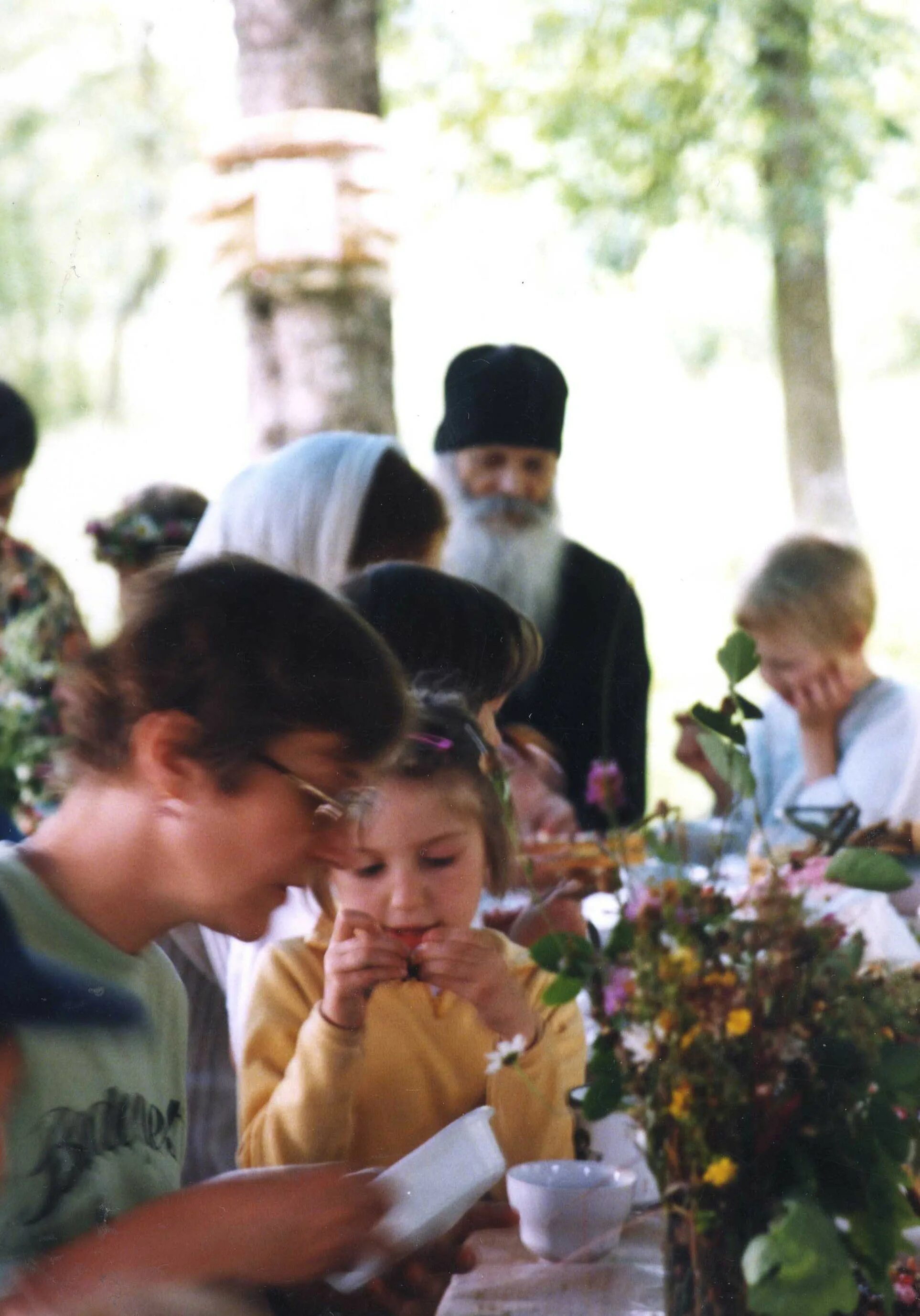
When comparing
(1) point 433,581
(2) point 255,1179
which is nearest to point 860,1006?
(2) point 255,1179

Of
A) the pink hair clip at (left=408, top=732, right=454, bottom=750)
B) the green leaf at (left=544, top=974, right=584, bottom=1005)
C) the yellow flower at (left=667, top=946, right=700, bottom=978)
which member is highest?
the pink hair clip at (left=408, top=732, right=454, bottom=750)

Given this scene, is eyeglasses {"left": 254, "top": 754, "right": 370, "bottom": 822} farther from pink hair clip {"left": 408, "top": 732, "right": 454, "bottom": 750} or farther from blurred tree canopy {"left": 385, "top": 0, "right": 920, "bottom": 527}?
blurred tree canopy {"left": 385, "top": 0, "right": 920, "bottom": 527}

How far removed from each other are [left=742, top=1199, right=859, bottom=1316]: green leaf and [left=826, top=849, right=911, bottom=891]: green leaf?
0.18 m

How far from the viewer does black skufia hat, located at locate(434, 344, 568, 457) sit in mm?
2184

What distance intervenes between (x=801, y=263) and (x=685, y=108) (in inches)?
19.5

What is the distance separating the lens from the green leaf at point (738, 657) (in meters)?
0.84

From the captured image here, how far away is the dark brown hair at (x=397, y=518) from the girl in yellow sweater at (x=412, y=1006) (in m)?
0.27

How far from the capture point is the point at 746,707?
0.84 m

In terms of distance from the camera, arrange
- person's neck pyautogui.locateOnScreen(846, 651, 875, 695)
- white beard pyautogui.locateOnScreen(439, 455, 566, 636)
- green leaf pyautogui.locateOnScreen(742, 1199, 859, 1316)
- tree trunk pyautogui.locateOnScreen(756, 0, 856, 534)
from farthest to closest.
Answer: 1. tree trunk pyautogui.locateOnScreen(756, 0, 856, 534)
2. person's neck pyautogui.locateOnScreen(846, 651, 875, 695)
3. white beard pyautogui.locateOnScreen(439, 455, 566, 636)
4. green leaf pyautogui.locateOnScreen(742, 1199, 859, 1316)

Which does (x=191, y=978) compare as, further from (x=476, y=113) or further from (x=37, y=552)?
(x=476, y=113)

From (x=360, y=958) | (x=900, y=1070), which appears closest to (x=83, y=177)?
(x=360, y=958)

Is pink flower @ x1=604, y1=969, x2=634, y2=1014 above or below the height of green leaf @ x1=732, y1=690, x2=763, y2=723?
below

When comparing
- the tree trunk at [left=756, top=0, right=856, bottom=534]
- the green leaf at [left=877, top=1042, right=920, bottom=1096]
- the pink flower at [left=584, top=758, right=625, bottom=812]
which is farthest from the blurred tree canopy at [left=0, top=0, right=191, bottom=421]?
the green leaf at [left=877, top=1042, right=920, bottom=1096]

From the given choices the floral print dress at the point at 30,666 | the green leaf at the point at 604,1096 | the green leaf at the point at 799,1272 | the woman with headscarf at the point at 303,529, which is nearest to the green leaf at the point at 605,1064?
the green leaf at the point at 604,1096
